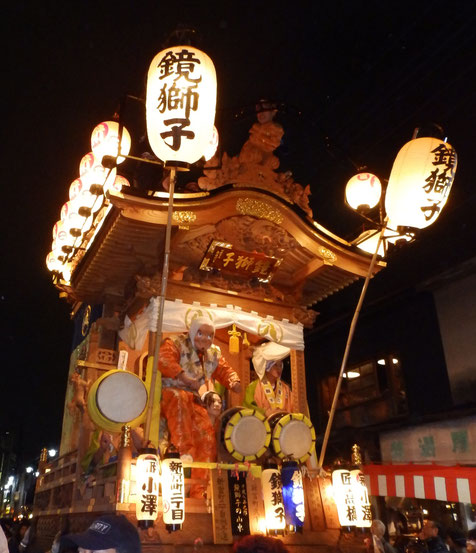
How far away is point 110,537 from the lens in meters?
2.36

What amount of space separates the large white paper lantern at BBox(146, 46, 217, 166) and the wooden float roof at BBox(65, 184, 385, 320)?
83 cm

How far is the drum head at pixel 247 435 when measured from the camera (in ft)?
22.3

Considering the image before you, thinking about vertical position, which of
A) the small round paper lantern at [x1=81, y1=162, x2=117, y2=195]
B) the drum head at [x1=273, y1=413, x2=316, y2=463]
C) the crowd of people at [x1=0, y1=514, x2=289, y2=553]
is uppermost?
Result: the small round paper lantern at [x1=81, y1=162, x2=117, y2=195]

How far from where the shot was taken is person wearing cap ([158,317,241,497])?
23.1ft

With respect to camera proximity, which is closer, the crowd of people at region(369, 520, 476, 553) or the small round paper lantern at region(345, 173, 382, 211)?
the crowd of people at region(369, 520, 476, 553)

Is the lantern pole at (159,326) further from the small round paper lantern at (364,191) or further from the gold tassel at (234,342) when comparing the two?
the small round paper lantern at (364,191)

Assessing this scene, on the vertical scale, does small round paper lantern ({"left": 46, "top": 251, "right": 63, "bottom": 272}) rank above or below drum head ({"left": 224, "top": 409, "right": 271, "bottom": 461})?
above

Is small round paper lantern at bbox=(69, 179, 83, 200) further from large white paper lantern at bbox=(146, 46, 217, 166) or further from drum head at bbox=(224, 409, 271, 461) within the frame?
drum head at bbox=(224, 409, 271, 461)

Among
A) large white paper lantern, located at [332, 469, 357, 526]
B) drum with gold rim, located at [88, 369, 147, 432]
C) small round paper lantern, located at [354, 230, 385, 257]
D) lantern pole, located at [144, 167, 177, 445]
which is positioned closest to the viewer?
lantern pole, located at [144, 167, 177, 445]

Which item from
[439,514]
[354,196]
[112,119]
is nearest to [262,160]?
[354,196]

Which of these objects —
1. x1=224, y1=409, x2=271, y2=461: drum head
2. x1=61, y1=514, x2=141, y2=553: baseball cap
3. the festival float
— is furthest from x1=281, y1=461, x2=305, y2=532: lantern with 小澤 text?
x1=61, y1=514, x2=141, y2=553: baseball cap

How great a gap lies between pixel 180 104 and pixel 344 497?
5971mm

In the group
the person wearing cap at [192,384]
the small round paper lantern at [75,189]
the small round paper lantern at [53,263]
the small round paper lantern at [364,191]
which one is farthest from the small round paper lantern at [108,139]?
the small round paper lantern at [364,191]

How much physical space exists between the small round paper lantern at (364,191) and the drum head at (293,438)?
3975mm
